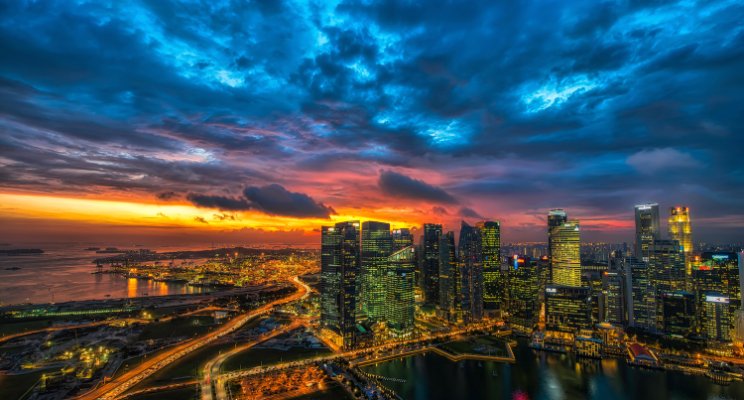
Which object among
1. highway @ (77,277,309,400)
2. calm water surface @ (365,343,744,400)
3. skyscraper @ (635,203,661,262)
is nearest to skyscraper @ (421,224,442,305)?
calm water surface @ (365,343,744,400)

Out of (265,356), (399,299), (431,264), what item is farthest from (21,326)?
(431,264)

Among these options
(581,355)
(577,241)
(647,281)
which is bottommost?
(581,355)

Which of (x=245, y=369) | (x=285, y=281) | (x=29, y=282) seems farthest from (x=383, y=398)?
(x=29, y=282)

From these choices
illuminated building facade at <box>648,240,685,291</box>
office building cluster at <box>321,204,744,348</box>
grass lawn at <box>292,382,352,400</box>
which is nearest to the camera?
grass lawn at <box>292,382,352,400</box>

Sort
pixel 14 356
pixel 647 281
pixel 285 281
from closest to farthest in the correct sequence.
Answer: pixel 14 356 → pixel 647 281 → pixel 285 281

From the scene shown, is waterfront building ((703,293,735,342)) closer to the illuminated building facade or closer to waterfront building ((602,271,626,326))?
the illuminated building facade

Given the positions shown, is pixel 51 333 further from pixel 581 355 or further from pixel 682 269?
pixel 682 269
